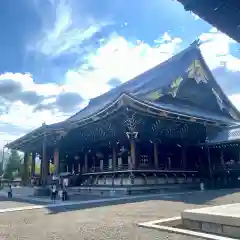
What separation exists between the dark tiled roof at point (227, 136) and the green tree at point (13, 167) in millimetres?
43043

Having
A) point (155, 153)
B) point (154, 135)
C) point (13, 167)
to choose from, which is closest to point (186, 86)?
point (154, 135)

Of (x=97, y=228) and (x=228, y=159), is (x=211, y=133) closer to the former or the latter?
(x=228, y=159)

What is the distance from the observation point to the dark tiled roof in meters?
25.3

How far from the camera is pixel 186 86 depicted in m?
30.0

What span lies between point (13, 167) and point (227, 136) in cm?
4973

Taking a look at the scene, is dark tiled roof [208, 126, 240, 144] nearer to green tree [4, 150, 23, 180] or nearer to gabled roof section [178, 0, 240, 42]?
gabled roof section [178, 0, 240, 42]

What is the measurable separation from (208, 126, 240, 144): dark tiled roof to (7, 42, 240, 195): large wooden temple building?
0.11m

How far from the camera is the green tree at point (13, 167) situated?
59681 millimetres

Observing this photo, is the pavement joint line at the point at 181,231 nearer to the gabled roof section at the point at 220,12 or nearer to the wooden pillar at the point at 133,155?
the gabled roof section at the point at 220,12

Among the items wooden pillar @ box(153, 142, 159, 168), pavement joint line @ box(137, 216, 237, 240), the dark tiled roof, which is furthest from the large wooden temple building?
pavement joint line @ box(137, 216, 237, 240)

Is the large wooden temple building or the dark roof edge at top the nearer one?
the dark roof edge at top

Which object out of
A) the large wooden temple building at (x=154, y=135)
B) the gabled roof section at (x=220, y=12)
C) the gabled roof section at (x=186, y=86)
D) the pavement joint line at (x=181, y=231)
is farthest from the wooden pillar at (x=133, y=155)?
the gabled roof section at (x=220, y=12)

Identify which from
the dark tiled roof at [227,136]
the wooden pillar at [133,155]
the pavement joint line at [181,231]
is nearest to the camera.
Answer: the pavement joint line at [181,231]

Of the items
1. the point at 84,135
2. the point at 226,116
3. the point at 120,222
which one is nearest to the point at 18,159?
the point at 84,135
